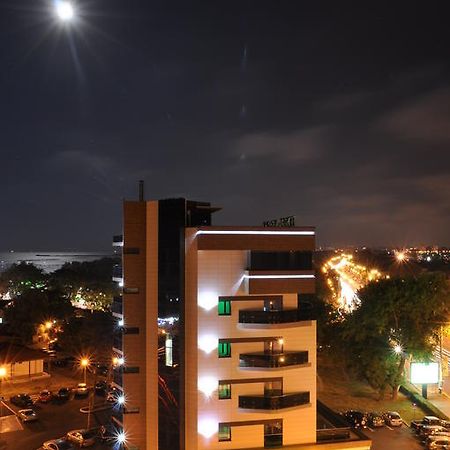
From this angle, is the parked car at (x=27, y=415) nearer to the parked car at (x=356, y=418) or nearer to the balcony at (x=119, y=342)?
the balcony at (x=119, y=342)

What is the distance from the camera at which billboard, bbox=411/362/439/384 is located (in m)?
33.2

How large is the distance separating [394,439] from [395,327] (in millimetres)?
9168

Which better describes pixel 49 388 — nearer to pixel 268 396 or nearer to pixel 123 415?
pixel 123 415

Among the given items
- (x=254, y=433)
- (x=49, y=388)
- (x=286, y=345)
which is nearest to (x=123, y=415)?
(x=254, y=433)

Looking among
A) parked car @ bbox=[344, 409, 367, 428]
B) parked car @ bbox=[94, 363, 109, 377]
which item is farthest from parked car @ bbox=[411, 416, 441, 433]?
parked car @ bbox=[94, 363, 109, 377]

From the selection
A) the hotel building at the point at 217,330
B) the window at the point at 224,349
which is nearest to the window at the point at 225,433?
the hotel building at the point at 217,330

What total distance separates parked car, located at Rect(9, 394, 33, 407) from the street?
1.00 ft

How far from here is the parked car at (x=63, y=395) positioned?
33.1 metres

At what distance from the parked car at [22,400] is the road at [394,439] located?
20340 mm

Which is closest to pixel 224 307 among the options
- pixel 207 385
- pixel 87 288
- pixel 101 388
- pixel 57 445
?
pixel 207 385

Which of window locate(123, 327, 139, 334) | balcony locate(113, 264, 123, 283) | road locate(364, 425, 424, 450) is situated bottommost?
road locate(364, 425, 424, 450)

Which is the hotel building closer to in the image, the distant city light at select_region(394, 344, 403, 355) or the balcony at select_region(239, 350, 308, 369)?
the balcony at select_region(239, 350, 308, 369)

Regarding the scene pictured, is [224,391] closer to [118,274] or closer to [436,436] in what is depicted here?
[118,274]

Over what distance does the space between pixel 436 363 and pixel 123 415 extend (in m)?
22.4
